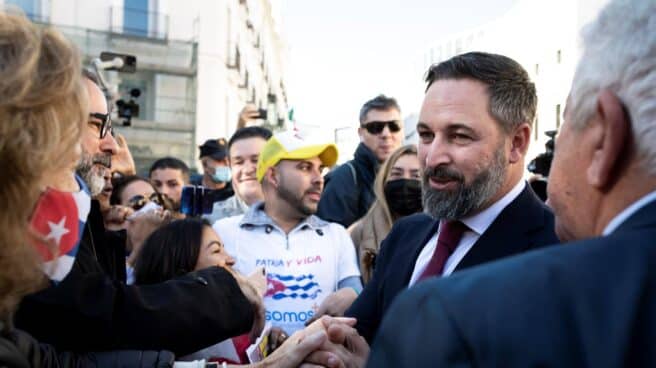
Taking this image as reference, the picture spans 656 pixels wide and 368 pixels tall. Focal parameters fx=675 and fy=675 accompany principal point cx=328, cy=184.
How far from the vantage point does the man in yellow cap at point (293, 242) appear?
3518 mm

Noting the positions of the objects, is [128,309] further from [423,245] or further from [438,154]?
[438,154]

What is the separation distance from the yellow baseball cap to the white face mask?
8.51ft

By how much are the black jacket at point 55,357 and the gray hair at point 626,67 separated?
3.85ft

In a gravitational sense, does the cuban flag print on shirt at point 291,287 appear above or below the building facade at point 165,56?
below

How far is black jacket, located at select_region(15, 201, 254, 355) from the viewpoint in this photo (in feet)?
6.24

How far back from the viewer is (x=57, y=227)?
4.80 ft

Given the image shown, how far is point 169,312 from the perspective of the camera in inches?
81.4

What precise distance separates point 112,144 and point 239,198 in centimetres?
236

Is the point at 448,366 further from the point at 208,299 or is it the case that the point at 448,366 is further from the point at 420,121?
the point at 420,121

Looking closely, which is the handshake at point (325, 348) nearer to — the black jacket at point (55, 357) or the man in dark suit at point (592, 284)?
the black jacket at point (55, 357)

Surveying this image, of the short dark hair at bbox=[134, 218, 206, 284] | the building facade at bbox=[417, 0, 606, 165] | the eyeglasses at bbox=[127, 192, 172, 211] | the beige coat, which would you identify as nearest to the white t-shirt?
the beige coat

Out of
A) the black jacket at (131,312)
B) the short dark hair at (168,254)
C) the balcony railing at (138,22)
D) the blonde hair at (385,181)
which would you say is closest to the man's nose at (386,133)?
the blonde hair at (385,181)

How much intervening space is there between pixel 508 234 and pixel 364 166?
A: 295 cm

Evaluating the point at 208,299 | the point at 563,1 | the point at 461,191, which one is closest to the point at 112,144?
the point at 208,299
